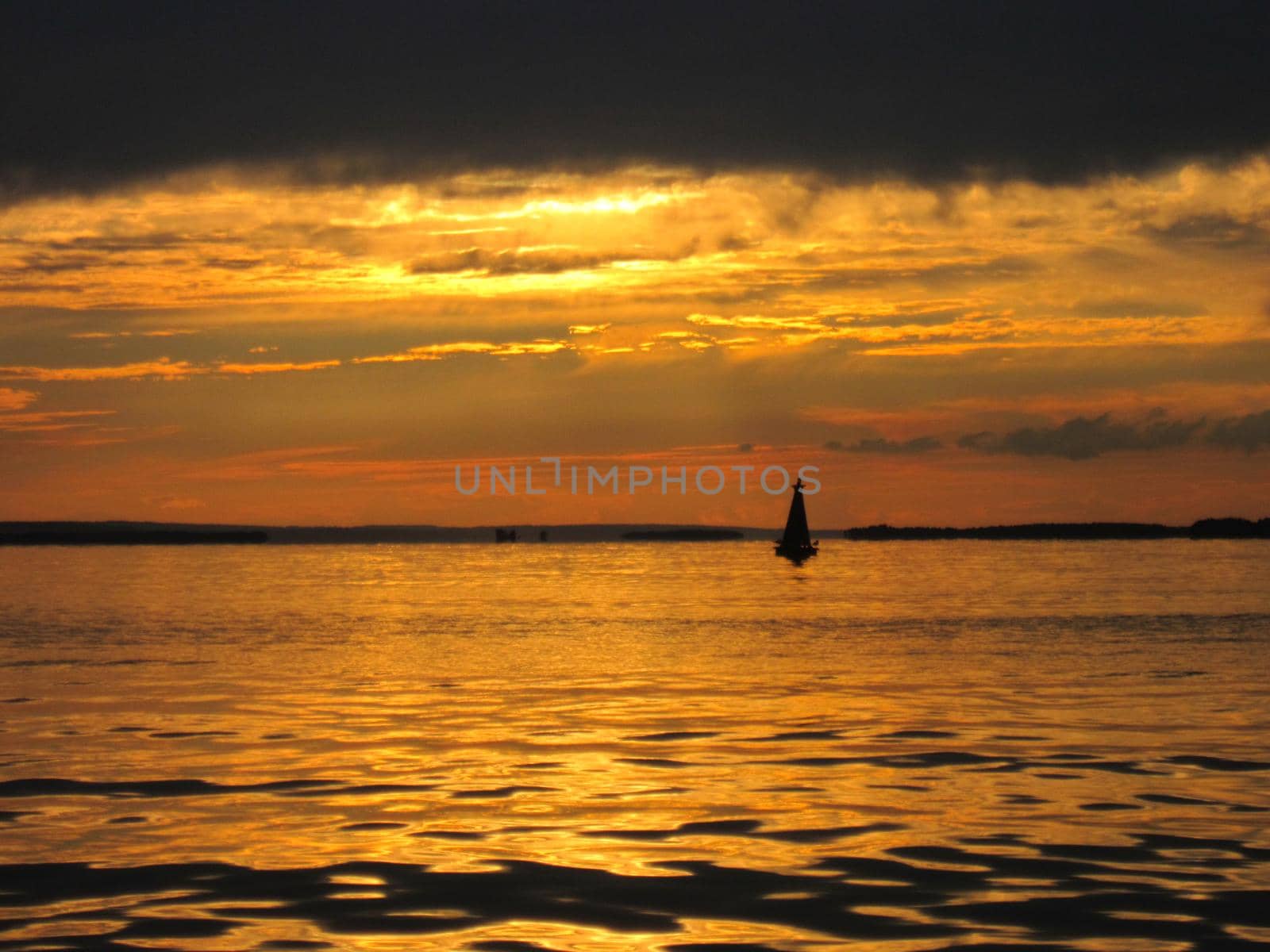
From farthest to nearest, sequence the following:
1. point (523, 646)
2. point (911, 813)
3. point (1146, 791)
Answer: point (523, 646), point (1146, 791), point (911, 813)

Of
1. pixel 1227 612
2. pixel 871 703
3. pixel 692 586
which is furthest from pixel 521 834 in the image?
pixel 692 586

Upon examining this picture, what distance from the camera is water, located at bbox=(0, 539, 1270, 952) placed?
11922 millimetres

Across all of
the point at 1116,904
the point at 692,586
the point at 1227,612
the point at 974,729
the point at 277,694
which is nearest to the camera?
the point at 1116,904

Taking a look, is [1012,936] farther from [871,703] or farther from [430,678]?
[430,678]

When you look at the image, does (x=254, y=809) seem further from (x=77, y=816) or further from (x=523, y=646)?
(x=523, y=646)

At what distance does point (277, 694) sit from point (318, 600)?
40546mm

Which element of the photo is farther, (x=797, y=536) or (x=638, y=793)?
(x=797, y=536)

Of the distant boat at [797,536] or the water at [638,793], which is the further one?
the distant boat at [797,536]

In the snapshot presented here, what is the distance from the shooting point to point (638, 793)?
57.5ft

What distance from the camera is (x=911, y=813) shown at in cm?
1619

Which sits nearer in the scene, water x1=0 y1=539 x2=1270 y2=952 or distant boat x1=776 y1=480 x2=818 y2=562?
water x1=0 y1=539 x2=1270 y2=952

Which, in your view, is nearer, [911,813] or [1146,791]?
[911,813]

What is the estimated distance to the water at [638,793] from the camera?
1192cm

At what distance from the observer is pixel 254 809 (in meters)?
16.7
